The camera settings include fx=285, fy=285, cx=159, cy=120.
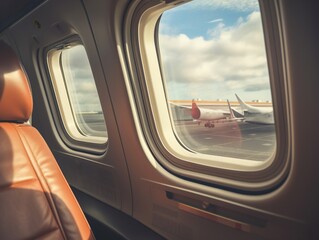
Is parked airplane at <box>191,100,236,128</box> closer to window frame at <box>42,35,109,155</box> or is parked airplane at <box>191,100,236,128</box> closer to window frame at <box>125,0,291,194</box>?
window frame at <box>125,0,291,194</box>

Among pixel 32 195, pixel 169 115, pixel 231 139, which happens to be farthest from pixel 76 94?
pixel 231 139

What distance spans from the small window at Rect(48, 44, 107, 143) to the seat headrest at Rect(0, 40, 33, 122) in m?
0.86

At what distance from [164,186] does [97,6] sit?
1125mm

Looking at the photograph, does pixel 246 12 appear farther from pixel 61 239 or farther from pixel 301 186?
pixel 61 239

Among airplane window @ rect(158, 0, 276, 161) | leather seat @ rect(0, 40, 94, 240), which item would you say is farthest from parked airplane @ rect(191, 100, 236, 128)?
leather seat @ rect(0, 40, 94, 240)

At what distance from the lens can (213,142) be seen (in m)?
1.69

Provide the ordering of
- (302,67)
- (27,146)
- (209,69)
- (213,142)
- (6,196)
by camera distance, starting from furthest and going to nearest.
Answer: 1. (213,142)
2. (209,69)
3. (27,146)
4. (6,196)
5. (302,67)

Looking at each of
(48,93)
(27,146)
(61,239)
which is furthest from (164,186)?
(48,93)

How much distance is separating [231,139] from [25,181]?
43.0 inches

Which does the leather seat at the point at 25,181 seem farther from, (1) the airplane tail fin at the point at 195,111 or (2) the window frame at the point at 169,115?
(1) the airplane tail fin at the point at 195,111

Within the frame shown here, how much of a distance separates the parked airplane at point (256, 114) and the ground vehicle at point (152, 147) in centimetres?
13

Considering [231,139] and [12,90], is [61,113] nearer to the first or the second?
[12,90]

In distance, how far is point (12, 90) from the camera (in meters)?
1.44

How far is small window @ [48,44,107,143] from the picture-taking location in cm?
241
